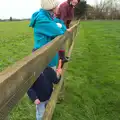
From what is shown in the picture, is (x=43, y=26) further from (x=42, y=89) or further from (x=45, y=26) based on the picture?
(x=42, y=89)

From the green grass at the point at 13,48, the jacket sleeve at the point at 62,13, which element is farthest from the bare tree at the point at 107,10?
the jacket sleeve at the point at 62,13

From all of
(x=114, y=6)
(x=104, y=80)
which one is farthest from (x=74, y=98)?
(x=114, y=6)

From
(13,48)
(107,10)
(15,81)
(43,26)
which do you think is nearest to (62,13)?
(43,26)

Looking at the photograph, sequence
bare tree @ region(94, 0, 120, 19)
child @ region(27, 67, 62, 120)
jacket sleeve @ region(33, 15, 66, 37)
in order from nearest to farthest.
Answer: child @ region(27, 67, 62, 120) < jacket sleeve @ region(33, 15, 66, 37) < bare tree @ region(94, 0, 120, 19)

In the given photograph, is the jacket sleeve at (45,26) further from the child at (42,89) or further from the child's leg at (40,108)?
the child's leg at (40,108)

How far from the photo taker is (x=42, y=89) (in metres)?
3.04

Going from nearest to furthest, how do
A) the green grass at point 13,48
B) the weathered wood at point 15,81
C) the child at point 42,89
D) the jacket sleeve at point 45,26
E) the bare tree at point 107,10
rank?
the weathered wood at point 15,81
the child at point 42,89
the jacket sleeve at point 45,26
the green grass at point 13,48
the bare tree at point 107,10

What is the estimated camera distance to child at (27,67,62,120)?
2.98 metres

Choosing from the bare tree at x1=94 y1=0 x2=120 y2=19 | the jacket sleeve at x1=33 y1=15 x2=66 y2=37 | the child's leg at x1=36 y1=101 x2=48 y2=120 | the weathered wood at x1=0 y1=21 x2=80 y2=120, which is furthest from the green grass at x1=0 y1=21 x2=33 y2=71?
the bare tree at x1=94 y1=0 x2=120 y2=19

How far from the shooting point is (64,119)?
4043 millimetres

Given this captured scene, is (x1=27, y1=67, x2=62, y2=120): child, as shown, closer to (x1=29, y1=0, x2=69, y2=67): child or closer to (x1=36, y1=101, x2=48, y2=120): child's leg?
(x1=36, y1=101, x2=48, y2=120): child's leg

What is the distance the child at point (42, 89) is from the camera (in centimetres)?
298

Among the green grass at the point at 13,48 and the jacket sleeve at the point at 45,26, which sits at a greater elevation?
the jacket sleeve at the point at 45,26

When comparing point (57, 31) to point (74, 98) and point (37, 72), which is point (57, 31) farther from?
point (74, 98)
